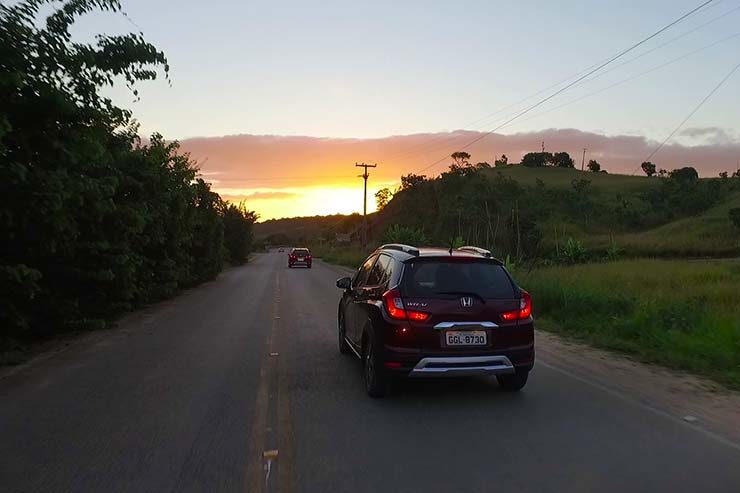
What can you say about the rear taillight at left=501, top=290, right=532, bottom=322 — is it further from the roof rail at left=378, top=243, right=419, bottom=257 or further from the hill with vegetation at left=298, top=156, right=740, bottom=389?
the hill with vegetation at left=298, top=156, right=740, bottom=389

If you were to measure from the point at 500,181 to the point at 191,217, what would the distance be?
4624 cm

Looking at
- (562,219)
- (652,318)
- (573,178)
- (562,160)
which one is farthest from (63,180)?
(562,160)

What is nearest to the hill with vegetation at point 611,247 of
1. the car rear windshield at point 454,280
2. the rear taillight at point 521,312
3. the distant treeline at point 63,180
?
the car rear windshield at point 454,280

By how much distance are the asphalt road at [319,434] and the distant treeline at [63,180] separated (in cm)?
201

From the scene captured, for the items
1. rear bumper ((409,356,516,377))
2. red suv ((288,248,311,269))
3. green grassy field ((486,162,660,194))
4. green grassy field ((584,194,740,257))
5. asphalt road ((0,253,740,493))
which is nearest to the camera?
asphalt road ((0,253,740,493))

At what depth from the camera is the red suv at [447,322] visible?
6338 mm

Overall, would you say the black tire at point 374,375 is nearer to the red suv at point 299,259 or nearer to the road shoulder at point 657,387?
the road shoulder at point 657,387

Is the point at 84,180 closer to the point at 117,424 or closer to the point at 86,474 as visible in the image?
the point at 117,424

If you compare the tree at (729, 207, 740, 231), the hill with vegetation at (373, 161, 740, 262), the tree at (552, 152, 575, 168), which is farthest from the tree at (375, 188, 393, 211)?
the tree at (552, 152, 575, 168)

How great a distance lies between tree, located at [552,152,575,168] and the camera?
152650 millimetres

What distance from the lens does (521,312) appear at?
21.9 ft

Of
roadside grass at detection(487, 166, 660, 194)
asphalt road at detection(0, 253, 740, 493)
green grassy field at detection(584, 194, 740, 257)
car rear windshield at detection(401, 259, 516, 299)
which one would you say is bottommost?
asphalt road at detection(0, 253, 740, 493)

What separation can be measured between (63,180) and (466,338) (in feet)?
17.5

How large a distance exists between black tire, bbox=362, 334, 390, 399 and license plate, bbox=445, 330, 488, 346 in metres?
0.76
